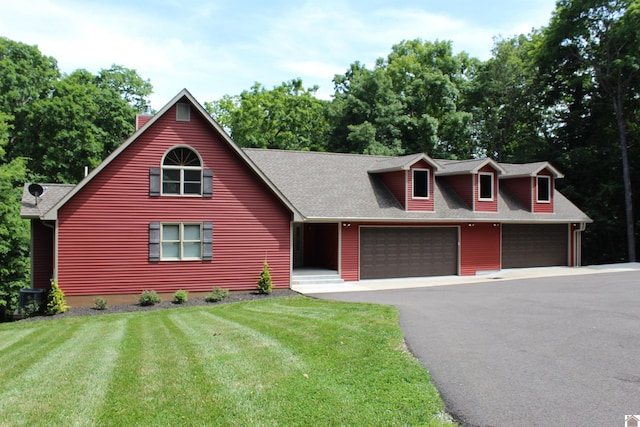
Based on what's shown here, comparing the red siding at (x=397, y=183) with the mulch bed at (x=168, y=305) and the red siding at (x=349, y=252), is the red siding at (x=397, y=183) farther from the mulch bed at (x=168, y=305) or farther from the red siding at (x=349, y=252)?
the mulch bed at (x=168, y=305)

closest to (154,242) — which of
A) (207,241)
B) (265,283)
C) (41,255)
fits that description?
(207,241)

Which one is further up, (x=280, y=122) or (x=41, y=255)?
(x=280, y=122)

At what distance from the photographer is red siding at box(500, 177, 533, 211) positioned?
2591 cm

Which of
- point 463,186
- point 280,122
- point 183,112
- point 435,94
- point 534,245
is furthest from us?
point 280,122

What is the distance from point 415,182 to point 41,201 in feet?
47.3

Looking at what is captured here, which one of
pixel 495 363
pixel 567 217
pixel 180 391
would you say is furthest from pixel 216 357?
pixel 567 217

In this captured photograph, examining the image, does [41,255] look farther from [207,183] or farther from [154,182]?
[207,183]

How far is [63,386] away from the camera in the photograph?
6.90 meters

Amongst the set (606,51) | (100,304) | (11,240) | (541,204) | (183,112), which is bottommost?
(100,304)

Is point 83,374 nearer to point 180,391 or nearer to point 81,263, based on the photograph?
point 180,391

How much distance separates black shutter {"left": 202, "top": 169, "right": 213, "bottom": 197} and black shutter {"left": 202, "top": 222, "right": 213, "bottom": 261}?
1017mm

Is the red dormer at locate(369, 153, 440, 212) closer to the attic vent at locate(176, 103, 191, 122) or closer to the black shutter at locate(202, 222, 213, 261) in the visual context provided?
the black shutter at locate(202, 222, 213, 261)

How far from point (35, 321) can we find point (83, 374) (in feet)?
27.9

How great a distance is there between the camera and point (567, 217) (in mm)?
26172
